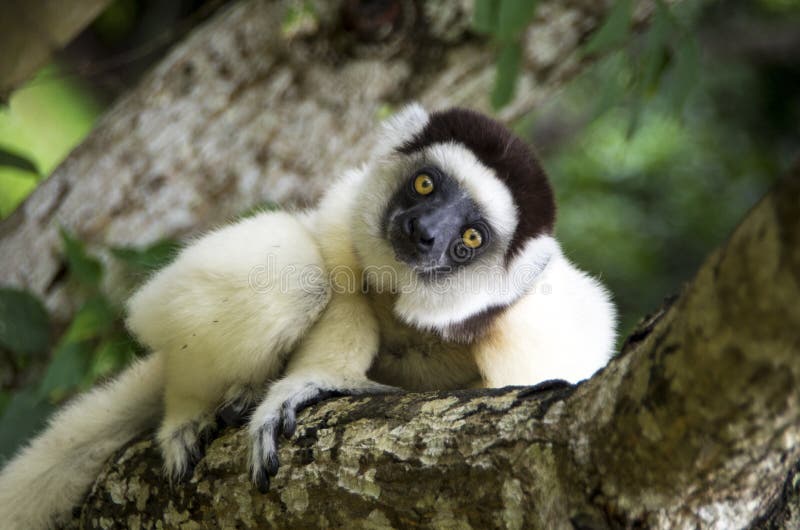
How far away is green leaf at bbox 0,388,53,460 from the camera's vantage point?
12.1 ft

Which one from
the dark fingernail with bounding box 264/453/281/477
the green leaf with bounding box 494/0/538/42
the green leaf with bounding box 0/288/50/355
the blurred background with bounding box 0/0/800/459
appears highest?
the green leaf with bounding box 494/0/538/42

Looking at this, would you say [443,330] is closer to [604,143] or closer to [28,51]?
[28,51]

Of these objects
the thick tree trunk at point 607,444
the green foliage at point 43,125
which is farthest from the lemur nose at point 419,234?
the green foliage at point 43,125

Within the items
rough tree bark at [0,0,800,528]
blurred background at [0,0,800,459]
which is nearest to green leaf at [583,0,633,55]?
rough tree bark at [0,0,800,528]

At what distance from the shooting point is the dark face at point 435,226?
3.30 meters

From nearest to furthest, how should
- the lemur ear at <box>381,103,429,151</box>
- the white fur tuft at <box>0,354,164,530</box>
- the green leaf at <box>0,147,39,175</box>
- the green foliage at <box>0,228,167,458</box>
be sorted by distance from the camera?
the white fur tuft at <box>0,354,164,530</box>
the lemur ear at <box>381,103,429,151</box>
the green foliage at <box>0,228,167,458</box>
the green leaf at <box>0,147,39,175</box>

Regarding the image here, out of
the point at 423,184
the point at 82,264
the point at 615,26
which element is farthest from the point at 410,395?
the point at 82,264

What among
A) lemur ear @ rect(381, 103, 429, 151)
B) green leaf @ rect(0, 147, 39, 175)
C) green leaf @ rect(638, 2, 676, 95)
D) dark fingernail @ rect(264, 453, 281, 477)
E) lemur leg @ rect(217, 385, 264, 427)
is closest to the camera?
dark fingernail @ rect(264, 453, 281, 477)

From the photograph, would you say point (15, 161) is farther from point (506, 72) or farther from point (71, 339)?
point (506, 72)

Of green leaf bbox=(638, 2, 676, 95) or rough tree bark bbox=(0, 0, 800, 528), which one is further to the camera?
green leaf bbox=(638, 2, 676, 95)

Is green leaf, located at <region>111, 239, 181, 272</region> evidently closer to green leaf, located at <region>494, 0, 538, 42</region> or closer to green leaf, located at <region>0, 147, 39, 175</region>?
green leaf, located at <region>0, 147, 39, 175</region>

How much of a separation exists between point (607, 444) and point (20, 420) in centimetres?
300

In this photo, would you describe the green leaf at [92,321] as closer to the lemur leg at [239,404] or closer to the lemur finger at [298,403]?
Answer: the lemur leg at [239,404]

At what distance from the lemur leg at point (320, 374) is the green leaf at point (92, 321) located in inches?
56.9
